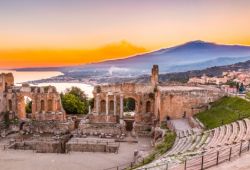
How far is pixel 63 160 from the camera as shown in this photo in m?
29.8

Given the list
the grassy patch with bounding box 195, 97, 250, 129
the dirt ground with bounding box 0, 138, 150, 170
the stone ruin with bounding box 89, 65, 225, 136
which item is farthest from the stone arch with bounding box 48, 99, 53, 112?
the grassy patch with bounding box 195, 97, 250, 129

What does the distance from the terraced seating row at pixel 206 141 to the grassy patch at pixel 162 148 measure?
62 cm

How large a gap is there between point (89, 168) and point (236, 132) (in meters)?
11.3

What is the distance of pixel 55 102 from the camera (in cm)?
4094

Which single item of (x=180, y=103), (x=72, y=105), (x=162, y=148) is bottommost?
(x=162, y=148)

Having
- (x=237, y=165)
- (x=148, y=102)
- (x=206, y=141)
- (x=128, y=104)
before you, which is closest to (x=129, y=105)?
(x=128, y=104)

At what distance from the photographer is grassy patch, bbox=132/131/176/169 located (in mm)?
23891

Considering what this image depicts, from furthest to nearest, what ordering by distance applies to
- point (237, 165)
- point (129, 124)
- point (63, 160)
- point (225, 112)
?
point (129, 124)
point (225, 112)
point (63, 160)
point (237, 165)

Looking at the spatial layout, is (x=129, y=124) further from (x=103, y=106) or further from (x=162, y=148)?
(x=162, y=148)

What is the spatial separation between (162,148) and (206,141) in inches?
175

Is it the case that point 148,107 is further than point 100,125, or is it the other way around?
point 148,107

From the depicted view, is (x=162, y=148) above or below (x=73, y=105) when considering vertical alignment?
below

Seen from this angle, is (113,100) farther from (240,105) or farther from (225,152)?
(225,152)

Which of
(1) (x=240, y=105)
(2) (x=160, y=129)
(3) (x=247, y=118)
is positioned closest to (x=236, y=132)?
(3) (x=247, y=118)
